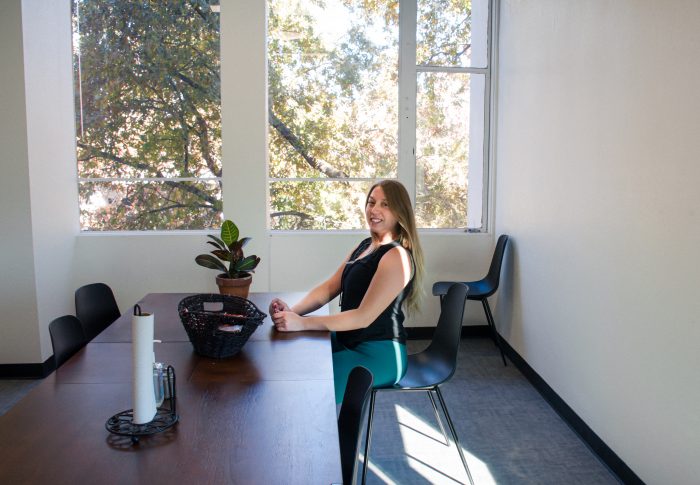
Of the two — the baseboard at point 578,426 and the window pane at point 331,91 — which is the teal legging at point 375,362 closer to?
the baseboard at point 578,426

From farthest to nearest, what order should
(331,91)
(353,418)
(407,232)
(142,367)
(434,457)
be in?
(331,91)
(434,457)
(407,232)
(353,418)
(142,367)

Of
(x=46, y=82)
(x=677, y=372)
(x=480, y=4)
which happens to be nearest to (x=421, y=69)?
(x=480, y=4)

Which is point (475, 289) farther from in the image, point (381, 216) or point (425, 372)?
point (381, 216)

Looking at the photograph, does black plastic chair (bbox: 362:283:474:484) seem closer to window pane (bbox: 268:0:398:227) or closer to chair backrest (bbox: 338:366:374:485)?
chair backrest (bbox: 338:366:374:485)

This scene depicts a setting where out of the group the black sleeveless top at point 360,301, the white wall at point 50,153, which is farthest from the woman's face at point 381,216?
A: the white wall at point 50,153

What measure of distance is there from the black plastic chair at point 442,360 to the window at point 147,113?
8.48 ft

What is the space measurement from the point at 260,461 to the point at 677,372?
1704mm

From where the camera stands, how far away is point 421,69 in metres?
4.79

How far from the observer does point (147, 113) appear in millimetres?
4723

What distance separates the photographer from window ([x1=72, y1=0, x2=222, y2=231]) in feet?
15.3

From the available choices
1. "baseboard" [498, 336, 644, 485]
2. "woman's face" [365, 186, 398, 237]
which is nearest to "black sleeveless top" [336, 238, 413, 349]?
"woman's face" [365, 186, 398, 237]

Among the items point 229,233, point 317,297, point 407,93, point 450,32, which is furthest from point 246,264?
point 450,32

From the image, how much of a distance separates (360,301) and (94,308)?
1.41 meters

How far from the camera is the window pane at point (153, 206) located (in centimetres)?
477
